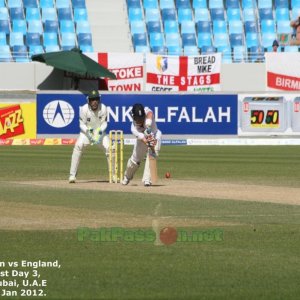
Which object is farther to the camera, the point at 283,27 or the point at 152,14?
the point at 283,27

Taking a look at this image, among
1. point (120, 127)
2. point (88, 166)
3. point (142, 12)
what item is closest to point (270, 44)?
point (142, 12)

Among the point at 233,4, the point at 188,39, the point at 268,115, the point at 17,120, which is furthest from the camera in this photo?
the point at 233,4

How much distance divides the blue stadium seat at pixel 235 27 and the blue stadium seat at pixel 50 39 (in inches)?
316

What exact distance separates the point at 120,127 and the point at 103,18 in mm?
10147

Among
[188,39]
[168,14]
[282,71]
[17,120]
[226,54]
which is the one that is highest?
[168,14]

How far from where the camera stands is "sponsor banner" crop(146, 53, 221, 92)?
43.2 meters

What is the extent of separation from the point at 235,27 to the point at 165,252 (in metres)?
A: 39.4

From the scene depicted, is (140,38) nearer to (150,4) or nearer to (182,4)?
(150,4)

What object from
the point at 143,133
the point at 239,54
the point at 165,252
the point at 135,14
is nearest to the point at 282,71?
the point at 239,54

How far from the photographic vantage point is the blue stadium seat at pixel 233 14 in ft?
165

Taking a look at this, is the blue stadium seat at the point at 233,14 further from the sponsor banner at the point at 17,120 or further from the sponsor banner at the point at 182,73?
the sponsor banner at the point at 17,120

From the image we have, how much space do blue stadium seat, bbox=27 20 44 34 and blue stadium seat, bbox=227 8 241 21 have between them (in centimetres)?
878

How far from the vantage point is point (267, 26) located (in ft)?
165

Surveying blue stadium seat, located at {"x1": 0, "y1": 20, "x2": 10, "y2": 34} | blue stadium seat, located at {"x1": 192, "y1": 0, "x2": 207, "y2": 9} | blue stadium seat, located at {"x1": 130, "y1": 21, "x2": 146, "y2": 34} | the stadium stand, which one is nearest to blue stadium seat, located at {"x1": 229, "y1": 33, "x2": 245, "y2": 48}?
blue stadium seat, located at {"x1": 192, "y1": 0, "x2": 207, "y2": 9}
